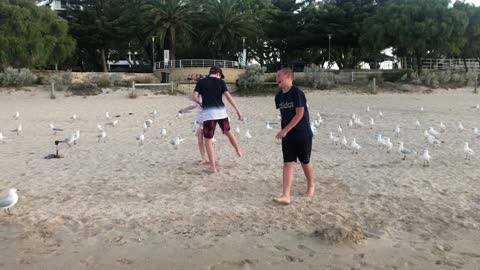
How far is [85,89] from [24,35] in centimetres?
1001

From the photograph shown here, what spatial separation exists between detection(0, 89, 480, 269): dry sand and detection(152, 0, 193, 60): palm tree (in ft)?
106

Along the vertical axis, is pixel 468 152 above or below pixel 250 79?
below

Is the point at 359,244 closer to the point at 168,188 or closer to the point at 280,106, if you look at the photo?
the point at 280,106

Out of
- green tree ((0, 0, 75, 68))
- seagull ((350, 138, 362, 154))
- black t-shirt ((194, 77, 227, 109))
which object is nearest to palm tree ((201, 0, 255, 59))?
green tree ((0, 0, 75, 68))

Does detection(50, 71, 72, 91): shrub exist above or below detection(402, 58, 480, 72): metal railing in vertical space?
below

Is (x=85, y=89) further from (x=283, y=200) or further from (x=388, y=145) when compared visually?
(x=283, y=200)

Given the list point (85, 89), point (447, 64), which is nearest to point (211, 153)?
point (85, 89)

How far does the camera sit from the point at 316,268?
→ 3838 mm

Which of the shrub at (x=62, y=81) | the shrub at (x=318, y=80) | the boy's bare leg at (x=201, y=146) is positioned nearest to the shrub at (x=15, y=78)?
the shrub at (x=62, y=81)

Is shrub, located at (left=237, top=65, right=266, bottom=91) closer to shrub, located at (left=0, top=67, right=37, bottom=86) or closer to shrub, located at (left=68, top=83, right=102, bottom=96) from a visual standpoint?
shrub, located at (left=68, top=83, right=102, bottom=96)

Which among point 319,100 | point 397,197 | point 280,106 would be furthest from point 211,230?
Result: point 319,100

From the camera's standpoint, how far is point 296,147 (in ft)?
17.5

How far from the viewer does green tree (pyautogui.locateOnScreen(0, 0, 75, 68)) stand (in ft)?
99.1

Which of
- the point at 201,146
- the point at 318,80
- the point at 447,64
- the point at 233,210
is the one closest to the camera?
the point at 233,210
